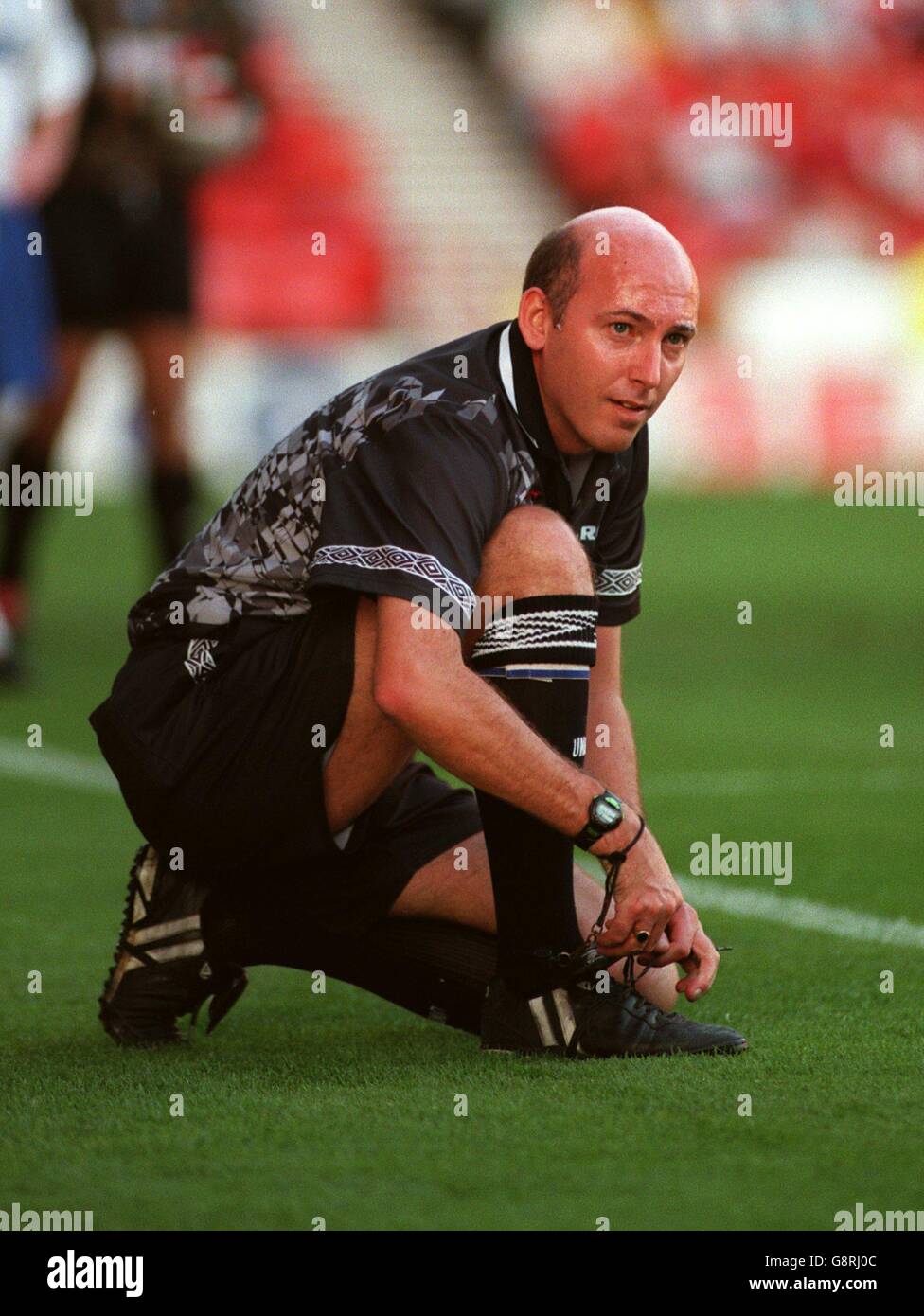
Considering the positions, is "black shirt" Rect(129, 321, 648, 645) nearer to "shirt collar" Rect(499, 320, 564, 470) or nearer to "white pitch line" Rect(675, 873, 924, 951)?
"shirt collar" Rect(499, 320, 564, 470)

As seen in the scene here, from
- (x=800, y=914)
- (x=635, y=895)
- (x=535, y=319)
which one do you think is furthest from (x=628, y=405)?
(x=800, y=914)

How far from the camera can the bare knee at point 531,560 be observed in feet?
9.17

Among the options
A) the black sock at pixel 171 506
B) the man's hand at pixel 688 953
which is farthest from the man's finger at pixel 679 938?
the black sock at pixel 171 506

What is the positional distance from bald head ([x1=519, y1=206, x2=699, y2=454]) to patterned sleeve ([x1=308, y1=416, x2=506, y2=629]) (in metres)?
0.17

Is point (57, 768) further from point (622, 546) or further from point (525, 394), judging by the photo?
point (525, 394)

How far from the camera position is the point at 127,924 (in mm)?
3191

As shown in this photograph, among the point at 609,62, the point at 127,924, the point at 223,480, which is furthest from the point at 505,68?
the point at 127,924

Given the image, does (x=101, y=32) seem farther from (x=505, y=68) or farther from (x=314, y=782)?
(x=505, y=68)

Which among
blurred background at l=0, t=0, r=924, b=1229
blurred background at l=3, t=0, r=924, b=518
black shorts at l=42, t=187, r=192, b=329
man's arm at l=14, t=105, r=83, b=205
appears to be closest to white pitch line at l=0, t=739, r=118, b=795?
blurred background at l=0, t=0, r=924, b=1229

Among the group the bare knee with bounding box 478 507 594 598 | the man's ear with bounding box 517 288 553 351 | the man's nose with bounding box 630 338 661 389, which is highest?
the man's ear with bounding box 517 288 553 351

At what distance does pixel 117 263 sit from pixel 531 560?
5.38 metres

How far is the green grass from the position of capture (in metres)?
2.30

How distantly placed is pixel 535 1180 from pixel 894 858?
7.67 ft

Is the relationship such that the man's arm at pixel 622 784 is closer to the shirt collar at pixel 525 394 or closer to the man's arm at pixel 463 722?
the man's arm at pixel 463 722
